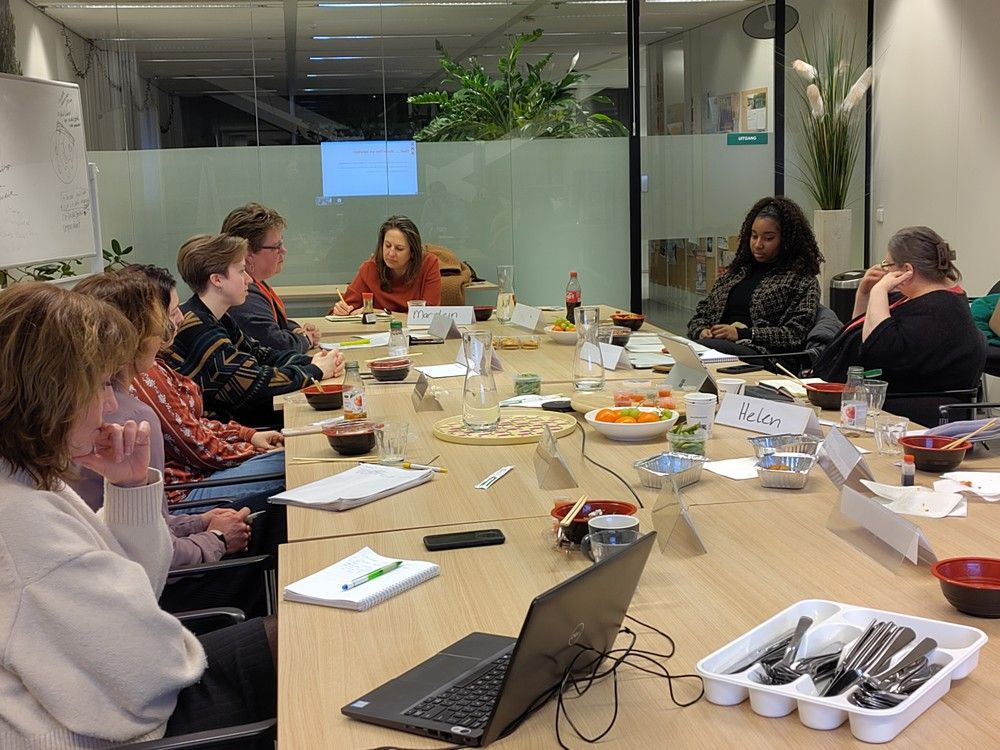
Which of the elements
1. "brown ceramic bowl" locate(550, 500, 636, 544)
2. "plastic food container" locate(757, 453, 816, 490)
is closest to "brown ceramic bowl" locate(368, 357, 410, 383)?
"plastic food container" locate(757, 453, 816, 490)

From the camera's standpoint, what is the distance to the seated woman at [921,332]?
3.78m

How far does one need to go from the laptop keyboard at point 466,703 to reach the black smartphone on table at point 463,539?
59 cm

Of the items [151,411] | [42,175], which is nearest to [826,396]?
[151,411]

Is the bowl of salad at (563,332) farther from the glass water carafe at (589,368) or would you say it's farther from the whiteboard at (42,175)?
the whiteboard at (42,175)

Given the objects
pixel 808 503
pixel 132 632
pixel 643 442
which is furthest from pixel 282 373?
pixel 132 632

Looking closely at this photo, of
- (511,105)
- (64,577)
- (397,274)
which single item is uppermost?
(511,105)

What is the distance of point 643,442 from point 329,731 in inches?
66.9

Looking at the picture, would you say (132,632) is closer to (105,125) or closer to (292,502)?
(292,502)

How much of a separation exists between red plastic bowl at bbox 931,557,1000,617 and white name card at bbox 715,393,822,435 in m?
1.00

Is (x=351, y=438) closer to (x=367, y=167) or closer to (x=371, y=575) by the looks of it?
(x=371, y=575)

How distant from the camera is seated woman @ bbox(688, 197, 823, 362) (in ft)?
17.5

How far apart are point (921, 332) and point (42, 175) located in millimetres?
4689

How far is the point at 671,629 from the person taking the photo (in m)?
1.64

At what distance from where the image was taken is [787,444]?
2.57 meters
